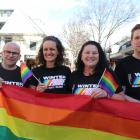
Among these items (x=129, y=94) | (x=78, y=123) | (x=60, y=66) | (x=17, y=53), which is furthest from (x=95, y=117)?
(x=17, y=53)

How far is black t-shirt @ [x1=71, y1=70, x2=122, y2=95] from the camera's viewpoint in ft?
15.1

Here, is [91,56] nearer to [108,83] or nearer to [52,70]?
[108,83]

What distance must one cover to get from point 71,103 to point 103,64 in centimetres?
66

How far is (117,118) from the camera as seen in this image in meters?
4.43

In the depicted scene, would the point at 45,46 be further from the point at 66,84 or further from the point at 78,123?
the point at 78,123

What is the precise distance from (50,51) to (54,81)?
0.42m

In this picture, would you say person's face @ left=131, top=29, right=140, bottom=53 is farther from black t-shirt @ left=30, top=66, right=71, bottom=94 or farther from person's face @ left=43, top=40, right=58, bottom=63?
person's face @ left=43, top=40, right=58, bottom=63

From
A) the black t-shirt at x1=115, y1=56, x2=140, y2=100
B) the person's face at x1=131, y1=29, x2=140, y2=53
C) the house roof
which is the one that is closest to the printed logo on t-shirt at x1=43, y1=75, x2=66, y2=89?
the black t-shirt at x1=115, y1=56, x2=140, y2=100

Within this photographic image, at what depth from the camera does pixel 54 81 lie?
198 inches

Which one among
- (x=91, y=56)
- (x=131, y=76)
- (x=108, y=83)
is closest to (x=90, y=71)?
(x=91, y=56)

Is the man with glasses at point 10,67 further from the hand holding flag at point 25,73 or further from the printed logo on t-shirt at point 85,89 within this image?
the printed logo on t-shirt at point 85,89

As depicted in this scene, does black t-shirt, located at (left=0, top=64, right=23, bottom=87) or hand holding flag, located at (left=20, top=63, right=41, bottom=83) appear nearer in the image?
hand holding flag, located at (left=20, top=63, right=41, bottom=83)

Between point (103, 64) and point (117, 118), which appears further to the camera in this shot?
point (103, 64)

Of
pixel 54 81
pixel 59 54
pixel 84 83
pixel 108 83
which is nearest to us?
pixel 108 83
